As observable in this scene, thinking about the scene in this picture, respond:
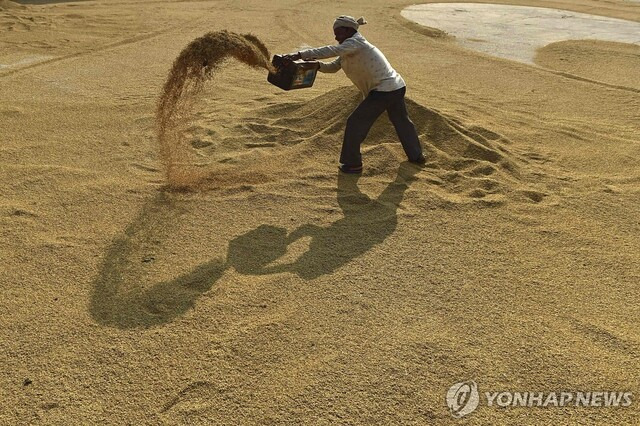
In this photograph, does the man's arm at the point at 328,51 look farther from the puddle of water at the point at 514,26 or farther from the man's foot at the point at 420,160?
the puddle of water at the point at 514,26

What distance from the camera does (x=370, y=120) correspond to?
4.29m

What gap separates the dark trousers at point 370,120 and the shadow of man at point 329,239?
0.36m

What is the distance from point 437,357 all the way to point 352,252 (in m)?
0.98

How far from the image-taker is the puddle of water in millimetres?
9641

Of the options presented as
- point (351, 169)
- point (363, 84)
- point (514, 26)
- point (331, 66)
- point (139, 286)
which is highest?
point (514, 26)

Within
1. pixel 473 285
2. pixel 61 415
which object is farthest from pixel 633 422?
pixel 61 415

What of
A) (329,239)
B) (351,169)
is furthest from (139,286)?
(351,169)

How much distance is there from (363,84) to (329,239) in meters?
1.42

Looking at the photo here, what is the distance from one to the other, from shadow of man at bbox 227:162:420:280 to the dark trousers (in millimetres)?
362

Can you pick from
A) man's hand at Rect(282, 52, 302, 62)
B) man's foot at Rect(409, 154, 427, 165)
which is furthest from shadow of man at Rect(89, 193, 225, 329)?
man's foot at Rect(409, 154, 427, 165)

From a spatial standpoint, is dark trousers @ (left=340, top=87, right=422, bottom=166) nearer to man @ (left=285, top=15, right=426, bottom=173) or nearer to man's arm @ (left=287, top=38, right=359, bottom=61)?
man @ (left=285, top=15, right=426, bottom=173)

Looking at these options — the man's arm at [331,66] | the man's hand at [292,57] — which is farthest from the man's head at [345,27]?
the man's hand at [292,57]

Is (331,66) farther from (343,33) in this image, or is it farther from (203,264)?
(203,264)

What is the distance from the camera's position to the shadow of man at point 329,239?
126 inches
